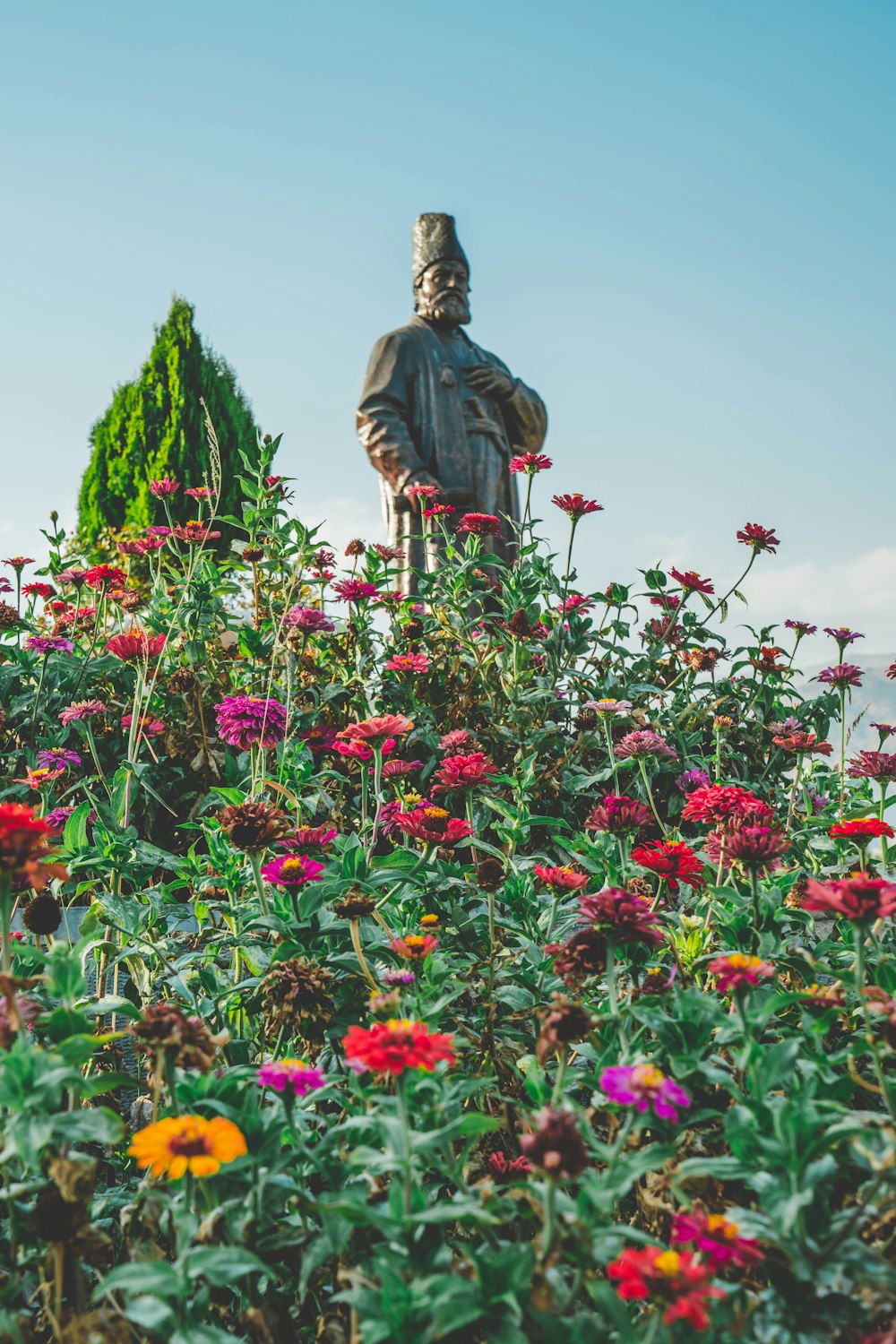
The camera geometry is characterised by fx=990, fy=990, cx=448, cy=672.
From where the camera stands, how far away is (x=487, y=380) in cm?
507

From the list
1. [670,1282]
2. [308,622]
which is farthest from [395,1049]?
[308,622]

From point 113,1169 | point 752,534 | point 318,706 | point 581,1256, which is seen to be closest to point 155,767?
point 318,706

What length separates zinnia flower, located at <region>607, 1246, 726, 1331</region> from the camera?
0.75 metres

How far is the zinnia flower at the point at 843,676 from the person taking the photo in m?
2.79

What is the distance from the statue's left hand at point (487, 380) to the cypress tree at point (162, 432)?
5695mm

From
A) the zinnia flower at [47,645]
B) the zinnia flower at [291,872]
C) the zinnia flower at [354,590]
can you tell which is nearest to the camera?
the zinnia flower at [291,872]

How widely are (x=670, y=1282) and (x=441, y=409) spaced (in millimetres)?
4473

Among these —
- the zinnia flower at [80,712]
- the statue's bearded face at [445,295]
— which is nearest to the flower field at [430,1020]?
the zinnia flower at [80,712]

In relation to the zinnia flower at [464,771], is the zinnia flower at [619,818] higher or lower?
lower

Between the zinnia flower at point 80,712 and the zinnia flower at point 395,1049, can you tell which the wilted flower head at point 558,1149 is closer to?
the zinnia flower at point 395,1049

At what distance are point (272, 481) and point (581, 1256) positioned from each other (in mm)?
2391

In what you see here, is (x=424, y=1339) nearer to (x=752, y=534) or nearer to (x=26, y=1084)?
(x=26, y=1084)

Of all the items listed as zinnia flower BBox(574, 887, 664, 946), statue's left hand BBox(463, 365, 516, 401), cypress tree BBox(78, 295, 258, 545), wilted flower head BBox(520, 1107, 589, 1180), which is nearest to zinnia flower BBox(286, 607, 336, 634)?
zinnia flower BBox(574, 887, 664, 946)

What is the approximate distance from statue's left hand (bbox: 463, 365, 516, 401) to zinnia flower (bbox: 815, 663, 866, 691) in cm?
281
